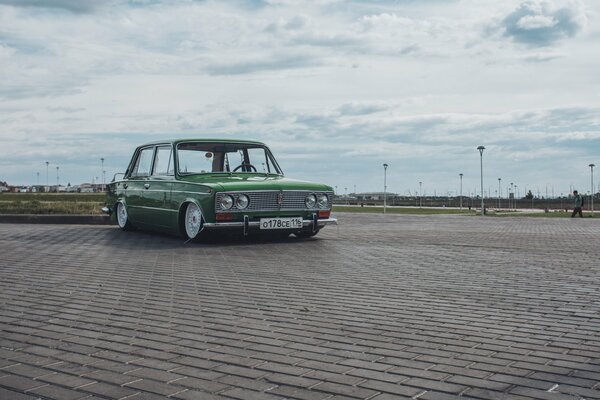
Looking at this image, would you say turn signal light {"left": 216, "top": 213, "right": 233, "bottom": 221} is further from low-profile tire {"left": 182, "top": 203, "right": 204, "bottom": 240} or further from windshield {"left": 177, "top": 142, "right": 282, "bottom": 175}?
windshield {"left": 177, "top": 142, "right": 282, "bottom": 175}

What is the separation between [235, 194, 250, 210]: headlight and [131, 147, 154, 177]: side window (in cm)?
302

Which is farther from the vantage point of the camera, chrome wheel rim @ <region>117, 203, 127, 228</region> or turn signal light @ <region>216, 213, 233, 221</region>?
chrome wheel rim @ <region>117, 203, 127, 228</region>

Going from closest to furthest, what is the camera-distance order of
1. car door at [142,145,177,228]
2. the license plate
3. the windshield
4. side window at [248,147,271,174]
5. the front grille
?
the front grille, the license plate, car door at [142,145,177,228], the windshield, side window at [248,147,271,174]

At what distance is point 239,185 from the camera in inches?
453

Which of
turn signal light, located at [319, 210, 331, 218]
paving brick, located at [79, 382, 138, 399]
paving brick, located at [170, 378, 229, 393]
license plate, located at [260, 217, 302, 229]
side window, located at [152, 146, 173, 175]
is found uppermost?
side window, located at [152, 146, 173, 175]

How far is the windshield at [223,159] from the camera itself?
42.2ft

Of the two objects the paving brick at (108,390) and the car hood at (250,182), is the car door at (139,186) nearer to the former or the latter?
the car hood at (250,182)

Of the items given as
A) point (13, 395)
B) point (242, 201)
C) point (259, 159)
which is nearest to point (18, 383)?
point (13, 395)

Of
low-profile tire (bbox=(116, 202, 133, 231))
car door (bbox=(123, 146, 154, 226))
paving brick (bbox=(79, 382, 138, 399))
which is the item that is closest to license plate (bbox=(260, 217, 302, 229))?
car door (bbox=(123, 146, 154, 226))

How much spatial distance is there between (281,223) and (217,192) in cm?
122

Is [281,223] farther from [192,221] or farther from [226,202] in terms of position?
[192,221]

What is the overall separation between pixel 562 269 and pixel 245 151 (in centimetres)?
682

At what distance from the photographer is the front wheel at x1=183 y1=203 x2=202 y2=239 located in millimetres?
11734

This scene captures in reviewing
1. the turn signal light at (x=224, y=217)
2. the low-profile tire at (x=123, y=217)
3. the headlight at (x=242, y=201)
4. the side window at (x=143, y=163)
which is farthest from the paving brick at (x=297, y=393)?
the low-profile tire at (x=123, y=217)
